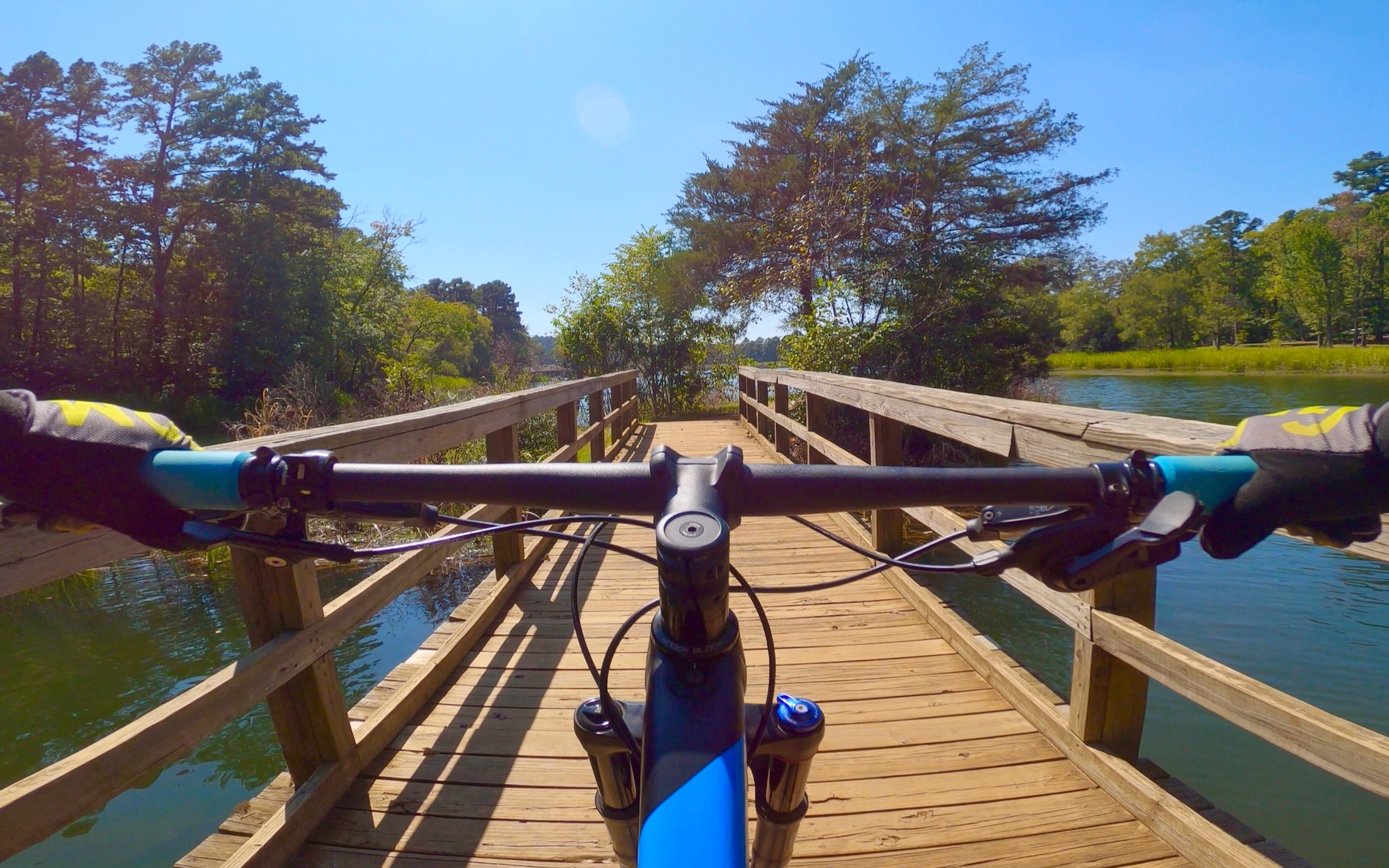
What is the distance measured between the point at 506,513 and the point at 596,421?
322 centimetres

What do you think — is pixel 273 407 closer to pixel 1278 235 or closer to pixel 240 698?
pixel 240 698

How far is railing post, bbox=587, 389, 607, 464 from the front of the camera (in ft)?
21.2

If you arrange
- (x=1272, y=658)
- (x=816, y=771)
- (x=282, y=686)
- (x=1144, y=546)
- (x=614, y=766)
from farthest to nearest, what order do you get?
1. (x=1272, y=658)
2. (x=816, y=771)
3. (x=282, y=686)
4. (x=614, y=766)
5. (x=1144, y=546)

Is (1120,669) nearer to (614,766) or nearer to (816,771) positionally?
(816,771)

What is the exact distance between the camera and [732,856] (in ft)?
1.74

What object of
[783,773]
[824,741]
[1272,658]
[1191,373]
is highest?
[783,773]

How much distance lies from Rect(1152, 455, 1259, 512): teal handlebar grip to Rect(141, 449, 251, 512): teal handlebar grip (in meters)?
0.99

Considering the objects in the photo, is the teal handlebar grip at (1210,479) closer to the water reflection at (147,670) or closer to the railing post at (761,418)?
the water reflection at (147,670)

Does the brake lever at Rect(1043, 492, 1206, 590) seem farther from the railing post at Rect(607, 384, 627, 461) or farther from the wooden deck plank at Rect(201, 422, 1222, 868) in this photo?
the railing post at Rect(607, 384, 627, 461)

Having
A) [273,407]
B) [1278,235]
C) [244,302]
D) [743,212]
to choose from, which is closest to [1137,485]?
[273,407]

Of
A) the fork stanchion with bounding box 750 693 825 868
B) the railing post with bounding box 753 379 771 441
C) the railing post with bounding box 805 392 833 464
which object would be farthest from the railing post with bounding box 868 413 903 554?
the railing post with bounding box 753 379 771 441

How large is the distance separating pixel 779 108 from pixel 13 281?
20.8 metres

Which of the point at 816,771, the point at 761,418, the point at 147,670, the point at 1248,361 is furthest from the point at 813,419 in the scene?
the point at 1248,361

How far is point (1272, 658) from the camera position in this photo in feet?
15.2
